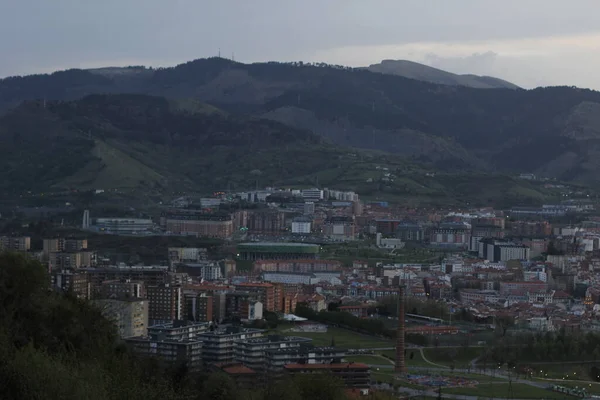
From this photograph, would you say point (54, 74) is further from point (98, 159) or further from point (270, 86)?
point (98, 159)

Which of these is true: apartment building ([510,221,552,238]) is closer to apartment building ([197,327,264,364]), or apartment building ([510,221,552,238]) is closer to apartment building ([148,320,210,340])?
apartment building ([148,320,210,340])

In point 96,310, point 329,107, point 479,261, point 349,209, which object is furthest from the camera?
point 329,107

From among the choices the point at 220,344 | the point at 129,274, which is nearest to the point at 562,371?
the point at 220,344

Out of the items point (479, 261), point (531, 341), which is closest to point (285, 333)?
point (531, 341)

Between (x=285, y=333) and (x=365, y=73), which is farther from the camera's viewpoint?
(x=365, y=73)

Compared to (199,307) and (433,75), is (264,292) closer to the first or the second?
(199,307)

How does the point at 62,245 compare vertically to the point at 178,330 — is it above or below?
above

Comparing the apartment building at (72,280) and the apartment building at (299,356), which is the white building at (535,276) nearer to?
the apartment building at (72,280)
